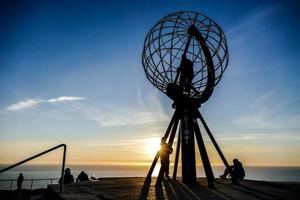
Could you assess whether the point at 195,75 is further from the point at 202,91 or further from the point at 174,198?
the point at 174,198

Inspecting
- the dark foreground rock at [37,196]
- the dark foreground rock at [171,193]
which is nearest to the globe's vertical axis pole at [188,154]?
the dark foreground rock at [171,193]

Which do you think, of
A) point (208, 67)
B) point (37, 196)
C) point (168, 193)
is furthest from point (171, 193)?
point (208, 67)

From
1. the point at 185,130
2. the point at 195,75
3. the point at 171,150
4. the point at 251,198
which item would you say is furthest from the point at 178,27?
the point at 251,198

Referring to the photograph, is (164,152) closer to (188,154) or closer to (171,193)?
(188,154)

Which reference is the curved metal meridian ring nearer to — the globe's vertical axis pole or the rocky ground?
the globe's vertical axis pole

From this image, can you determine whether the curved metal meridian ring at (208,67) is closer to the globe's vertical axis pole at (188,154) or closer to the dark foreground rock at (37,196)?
the globe's vertical axis pole at (188,154)

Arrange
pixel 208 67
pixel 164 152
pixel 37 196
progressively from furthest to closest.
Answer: pixel 208 67
pixel 164 152
pixel 37 196

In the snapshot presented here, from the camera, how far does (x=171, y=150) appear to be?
10719 millimetres

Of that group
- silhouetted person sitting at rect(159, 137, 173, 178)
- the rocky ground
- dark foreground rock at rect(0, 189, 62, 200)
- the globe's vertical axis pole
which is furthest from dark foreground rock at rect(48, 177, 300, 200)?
Result: silhouetted person sitting at rect(159, 137, 173, 178)

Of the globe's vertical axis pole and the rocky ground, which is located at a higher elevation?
the globe's vertical axis pole

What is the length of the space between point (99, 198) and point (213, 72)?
7.77 meters

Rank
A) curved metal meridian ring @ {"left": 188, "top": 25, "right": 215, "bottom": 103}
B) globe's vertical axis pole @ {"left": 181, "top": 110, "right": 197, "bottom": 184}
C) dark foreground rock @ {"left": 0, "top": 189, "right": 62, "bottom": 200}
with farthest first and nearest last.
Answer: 1. curved metal meridian ring @ {"left": 188, "top": 25, "right": 215, "bottom": 103}
2. globe's vertical axis pole @ {"left": 181, "top": 110, "right": 197, "bottom": 184}
3. dark foreground rock @ {"left": 0, "top": 189, "right": 62, "bottom": 200}

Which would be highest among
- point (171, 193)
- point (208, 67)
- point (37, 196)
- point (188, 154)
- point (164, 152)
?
point (208, 67)

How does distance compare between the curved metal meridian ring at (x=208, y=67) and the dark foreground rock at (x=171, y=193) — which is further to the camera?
the curved metal meridian ring at (x=208, y=67)
